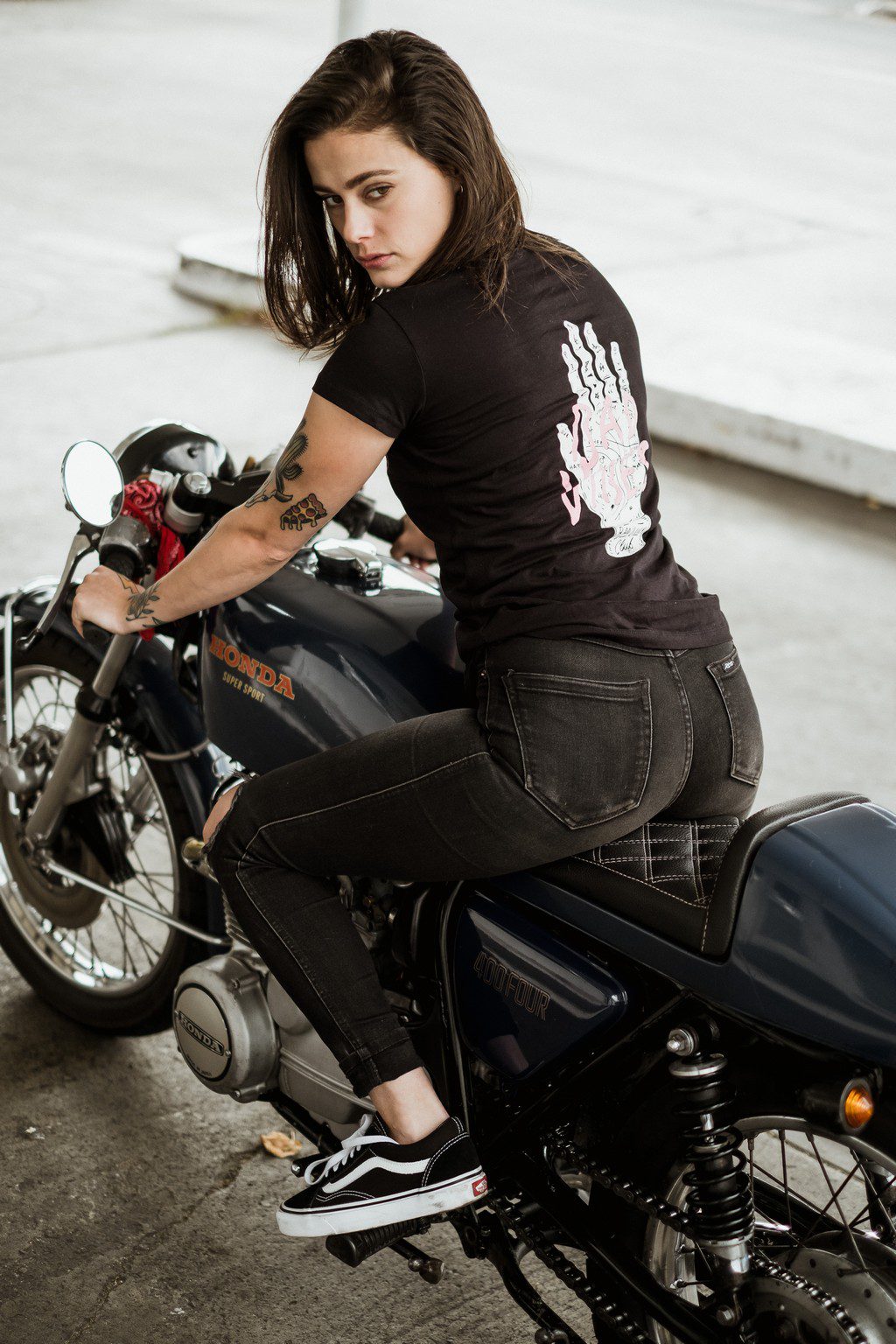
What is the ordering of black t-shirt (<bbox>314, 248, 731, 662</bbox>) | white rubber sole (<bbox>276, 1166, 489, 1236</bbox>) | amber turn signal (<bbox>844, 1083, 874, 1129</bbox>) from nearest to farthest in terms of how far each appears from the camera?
amber turn signal (<bbox>844, 1083, 874, 1129</bbox>), black t-shirt (<bbox>314, 248, 731, 662</bbox>), white rubber sole (<bbox>276, 1166, 489, 1236</bbox>)

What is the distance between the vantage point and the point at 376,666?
2574 millimetres

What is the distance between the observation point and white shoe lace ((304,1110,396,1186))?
2.43 metres

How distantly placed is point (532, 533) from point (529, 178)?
11.7m

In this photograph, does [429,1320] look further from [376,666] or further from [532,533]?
[532,533]

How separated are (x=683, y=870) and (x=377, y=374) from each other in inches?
33.0

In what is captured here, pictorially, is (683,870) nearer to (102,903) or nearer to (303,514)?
(303,514)

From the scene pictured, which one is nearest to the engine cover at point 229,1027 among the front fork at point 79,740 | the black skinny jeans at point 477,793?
the black skinny jeans at point 477,793

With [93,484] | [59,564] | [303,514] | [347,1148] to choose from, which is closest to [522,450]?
[303,514]

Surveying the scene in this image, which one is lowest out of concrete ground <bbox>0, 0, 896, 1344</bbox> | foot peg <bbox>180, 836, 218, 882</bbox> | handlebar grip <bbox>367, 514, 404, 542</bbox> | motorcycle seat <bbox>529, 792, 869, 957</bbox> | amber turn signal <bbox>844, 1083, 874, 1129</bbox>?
concrete ground <bbox>0, 0, 896, 1344</bbox>

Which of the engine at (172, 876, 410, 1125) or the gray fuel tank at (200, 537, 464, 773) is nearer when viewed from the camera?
the gray fuel tank at (200, 537, 464, 773)

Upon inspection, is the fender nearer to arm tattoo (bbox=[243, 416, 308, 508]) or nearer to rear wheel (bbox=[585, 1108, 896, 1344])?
arm tattoo (bbox=[243, 416, 308, 508])

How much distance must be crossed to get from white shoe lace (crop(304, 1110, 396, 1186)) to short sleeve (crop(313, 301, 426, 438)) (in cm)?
111

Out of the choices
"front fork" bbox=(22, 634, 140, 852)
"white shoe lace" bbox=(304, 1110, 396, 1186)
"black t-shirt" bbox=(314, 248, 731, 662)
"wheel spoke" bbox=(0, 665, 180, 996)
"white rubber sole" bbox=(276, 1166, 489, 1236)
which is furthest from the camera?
"wheel spoke" bbox=(0, 665, 180, 996)

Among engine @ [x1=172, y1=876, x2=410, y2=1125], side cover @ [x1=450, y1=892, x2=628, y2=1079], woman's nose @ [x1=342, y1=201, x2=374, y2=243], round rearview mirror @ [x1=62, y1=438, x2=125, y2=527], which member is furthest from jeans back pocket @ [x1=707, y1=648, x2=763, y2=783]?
round rearview mirror @ [x1=62, y1=438, x2=125, y2=527]
